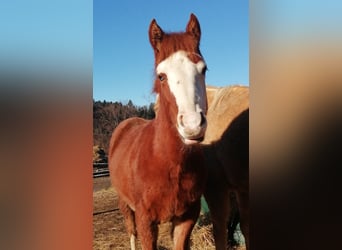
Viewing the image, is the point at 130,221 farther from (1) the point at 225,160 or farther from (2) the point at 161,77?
(2) the point at 161,77

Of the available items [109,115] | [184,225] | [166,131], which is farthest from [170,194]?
[109,115]

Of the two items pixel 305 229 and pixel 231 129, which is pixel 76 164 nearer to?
pixel 231 129

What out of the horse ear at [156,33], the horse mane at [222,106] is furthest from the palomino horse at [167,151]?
the horse mane at [222,106]

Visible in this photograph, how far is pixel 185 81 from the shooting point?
5.57 ft

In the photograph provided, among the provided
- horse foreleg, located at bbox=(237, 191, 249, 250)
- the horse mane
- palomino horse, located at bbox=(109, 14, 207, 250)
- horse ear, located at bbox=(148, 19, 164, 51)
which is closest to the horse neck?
palomino horse, located at bbox=(109, 14, 207, 250)

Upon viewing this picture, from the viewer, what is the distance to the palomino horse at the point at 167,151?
171 cm

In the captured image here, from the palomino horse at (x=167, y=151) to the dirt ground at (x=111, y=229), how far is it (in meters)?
0.04

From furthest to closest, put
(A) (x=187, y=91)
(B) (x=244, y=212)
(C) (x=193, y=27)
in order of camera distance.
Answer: (B) (x=244, y=212) → (C) (x=193, y=27) → (A) (x=187, y=91)

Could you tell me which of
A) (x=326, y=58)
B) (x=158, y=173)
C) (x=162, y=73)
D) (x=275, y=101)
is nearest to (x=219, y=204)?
(x=158, y=173)

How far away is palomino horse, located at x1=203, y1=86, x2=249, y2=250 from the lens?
1.92 m

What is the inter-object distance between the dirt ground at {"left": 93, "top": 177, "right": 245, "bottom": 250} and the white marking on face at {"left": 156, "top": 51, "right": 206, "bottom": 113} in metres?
0.54

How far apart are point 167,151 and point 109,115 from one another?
306 millimetres

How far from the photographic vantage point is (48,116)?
174 cm

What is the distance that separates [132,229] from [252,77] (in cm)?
87
